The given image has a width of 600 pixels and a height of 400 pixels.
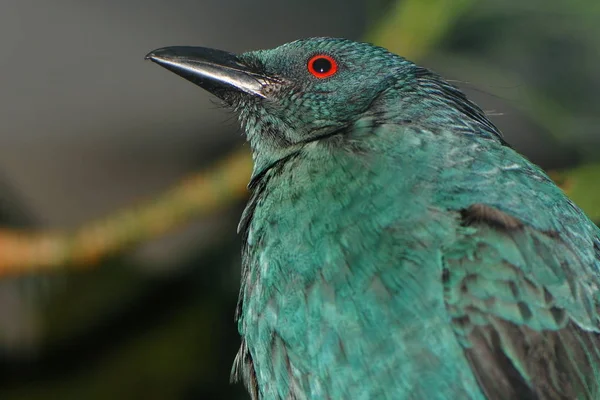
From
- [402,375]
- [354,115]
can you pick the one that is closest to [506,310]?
[402,375]

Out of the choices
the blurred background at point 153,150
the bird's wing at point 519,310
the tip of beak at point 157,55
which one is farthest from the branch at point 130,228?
the bird's wing at point 519,310

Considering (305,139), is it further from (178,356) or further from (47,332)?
(47,332)

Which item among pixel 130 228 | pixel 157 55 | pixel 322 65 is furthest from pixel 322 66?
pixel 130 228

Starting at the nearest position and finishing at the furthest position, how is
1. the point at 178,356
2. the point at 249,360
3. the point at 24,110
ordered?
the point at 249,360 < the point at 178,356 < the point at 24,110

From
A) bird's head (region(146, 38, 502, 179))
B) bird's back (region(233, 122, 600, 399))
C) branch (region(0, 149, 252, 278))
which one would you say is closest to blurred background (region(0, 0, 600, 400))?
branch (region(0, 149, 252, 278))

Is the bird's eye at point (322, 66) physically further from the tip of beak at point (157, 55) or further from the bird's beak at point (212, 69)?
the tip of beak at point (157, 55)

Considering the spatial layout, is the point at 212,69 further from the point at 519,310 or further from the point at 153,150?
the point at 153,150

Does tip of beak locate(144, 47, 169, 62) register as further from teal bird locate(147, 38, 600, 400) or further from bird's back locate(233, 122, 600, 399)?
bird's back locate(233, 122, 600, 399)
